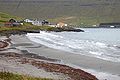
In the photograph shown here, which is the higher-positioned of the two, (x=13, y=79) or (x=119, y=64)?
(x=13, y=79)

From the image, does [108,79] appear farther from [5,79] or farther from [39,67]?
[5,79]

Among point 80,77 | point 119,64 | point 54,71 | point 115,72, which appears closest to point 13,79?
point 80,77

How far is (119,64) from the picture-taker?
35.9 meters

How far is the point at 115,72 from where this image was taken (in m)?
31.0

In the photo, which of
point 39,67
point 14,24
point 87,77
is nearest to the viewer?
point 87,77

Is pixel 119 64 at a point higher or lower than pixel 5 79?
lower

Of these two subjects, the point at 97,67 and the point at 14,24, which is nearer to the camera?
the point at 97,67

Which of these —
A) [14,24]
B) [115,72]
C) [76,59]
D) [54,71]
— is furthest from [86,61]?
[14,24]

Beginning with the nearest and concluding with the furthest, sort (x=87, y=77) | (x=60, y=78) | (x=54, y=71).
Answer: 1. (x=60, y=78)
2. (x=87, y=77)
3. (x=54, y=71)

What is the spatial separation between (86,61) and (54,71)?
1060cm

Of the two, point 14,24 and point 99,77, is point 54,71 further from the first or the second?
point 14,24

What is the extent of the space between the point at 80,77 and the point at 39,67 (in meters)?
5.55

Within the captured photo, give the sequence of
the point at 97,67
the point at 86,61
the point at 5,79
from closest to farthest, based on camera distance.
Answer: the point at 5,79 → the point at 97,67 → the point at 86,61

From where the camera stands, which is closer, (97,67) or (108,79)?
(108,79)
